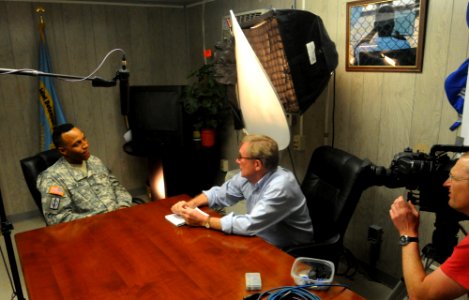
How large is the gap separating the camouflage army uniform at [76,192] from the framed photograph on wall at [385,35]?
179cm

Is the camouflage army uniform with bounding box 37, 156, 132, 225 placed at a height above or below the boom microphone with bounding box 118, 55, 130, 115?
below

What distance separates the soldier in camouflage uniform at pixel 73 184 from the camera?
2.12 metres

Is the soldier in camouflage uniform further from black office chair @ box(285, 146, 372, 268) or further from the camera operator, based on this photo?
the camera operator

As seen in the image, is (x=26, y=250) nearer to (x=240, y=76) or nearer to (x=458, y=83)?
(x=240, y=76)

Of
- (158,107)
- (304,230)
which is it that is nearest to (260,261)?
(304,230)

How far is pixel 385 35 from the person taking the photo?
2207mm

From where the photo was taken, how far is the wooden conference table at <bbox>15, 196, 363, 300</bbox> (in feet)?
4.29

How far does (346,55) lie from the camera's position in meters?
2.47

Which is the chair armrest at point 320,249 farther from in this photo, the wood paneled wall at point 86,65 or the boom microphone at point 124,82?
the wood paneled wall at point 86,65

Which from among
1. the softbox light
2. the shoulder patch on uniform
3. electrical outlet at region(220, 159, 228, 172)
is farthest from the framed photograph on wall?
the shoulder patch on uniform

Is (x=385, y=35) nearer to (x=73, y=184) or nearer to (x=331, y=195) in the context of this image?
(x=331, y=195)

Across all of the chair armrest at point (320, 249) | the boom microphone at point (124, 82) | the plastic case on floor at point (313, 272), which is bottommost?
the chair armrest at point (320, 249)

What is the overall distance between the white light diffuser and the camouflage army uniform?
1.03m

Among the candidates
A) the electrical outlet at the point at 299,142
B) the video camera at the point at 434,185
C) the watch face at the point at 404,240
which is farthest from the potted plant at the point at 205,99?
the watch face at the point at 404,240
